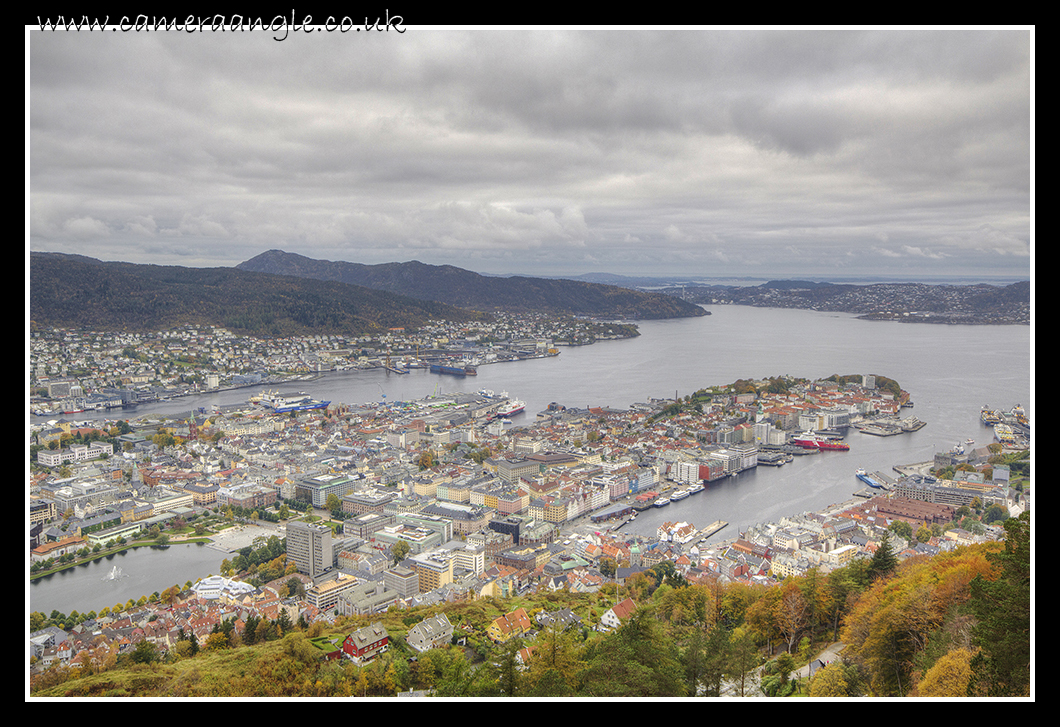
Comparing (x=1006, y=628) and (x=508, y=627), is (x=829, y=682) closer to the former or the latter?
(x=1006, y=628)

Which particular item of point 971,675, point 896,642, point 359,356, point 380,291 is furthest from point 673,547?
point 380,291

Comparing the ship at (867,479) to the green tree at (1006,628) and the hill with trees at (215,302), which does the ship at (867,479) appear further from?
the hill with trees at (215,302)

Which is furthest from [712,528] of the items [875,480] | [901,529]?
[875,480]

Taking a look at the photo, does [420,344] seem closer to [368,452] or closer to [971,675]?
[368,452]

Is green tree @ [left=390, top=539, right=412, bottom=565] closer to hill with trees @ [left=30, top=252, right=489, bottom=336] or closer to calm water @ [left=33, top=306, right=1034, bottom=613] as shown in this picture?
calm water @ [left=33, top=306, right=1034, bottom=613]

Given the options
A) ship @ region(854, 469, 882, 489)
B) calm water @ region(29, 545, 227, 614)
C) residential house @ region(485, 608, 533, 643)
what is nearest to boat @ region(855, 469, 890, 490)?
ship @ region(854, 469, 882, 489)
